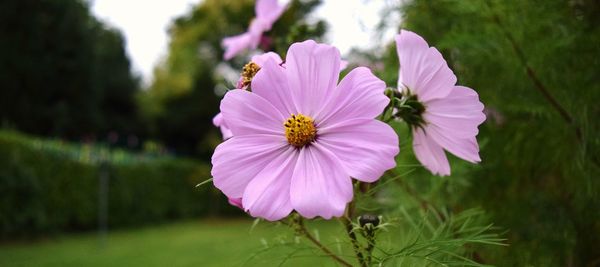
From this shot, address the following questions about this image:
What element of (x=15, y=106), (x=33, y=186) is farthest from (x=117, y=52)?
(x=33, y=186)

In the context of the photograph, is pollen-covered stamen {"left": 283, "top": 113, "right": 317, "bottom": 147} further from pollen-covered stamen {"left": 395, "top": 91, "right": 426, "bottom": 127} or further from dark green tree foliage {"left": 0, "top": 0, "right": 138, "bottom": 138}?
dark green tree foliage {"left": 0, "top": 0, "right": 138, "bottom": 138}

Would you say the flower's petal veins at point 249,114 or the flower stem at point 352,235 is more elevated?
the flower's petal veins at point 249,114

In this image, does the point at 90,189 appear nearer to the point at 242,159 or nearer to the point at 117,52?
the point at 242,159

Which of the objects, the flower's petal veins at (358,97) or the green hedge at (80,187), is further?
the green hedge at (80,187)

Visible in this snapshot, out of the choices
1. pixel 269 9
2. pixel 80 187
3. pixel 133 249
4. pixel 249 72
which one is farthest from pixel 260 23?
pixel 80 187

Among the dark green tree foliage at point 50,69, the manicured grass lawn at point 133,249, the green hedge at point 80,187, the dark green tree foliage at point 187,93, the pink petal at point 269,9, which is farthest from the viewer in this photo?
the dark green tree foliage at point 187,93

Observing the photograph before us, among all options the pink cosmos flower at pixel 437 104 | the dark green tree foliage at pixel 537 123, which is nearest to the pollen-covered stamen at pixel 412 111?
the pink cosmos flower at pixel 437 104

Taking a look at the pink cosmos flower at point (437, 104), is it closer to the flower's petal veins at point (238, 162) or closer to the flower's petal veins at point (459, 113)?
the flower's petal veins at point (459, 113)
